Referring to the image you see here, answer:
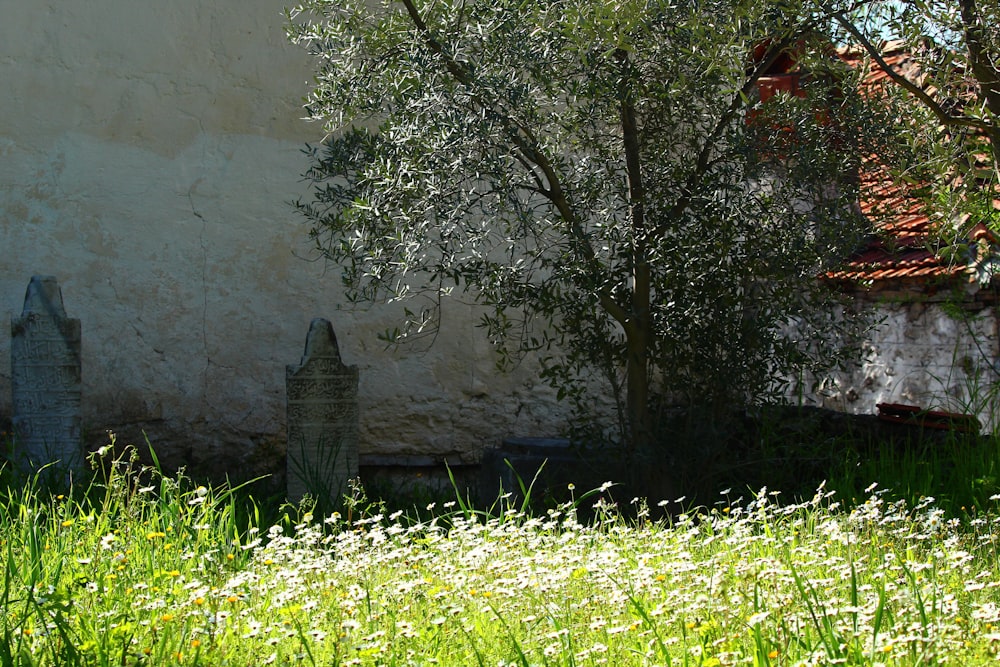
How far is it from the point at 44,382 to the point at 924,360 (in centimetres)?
638

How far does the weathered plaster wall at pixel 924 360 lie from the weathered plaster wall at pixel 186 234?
10.7 ft

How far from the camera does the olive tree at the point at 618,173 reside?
18.2ft

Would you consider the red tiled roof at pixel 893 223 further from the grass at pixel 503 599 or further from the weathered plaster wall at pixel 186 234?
the weathered plaster wall at pixel 186 234

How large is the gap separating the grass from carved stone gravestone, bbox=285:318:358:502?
1806mm

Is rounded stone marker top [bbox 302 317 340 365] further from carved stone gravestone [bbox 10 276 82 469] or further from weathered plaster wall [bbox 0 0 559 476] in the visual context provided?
carved stone gravestone [bbox 10 276 82 469]

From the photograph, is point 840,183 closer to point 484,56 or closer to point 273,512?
point 484,56

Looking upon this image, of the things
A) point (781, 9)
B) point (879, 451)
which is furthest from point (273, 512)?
Answer: point (781, 9)

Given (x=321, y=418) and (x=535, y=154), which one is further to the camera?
(x=321, y=418)

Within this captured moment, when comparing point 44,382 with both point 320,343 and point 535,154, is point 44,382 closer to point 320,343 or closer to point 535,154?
point 320,343

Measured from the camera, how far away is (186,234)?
25.0 feet

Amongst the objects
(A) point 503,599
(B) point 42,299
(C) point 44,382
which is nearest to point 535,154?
(A) point 503,599

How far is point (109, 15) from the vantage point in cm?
765

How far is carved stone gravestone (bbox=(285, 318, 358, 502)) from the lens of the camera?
21.4ft

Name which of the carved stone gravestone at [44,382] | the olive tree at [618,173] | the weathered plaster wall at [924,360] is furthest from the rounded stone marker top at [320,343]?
the weathered plaster wall at [924,360]
